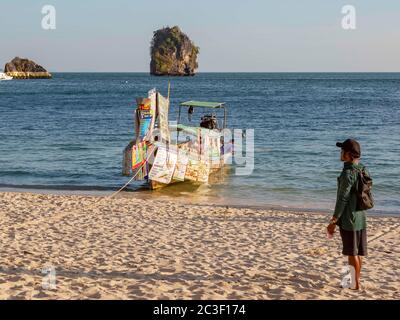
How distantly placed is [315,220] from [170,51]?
18860cm

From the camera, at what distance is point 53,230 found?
38.3 ft

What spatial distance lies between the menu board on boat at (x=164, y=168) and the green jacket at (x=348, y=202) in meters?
12.4

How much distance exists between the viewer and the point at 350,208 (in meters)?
6.89

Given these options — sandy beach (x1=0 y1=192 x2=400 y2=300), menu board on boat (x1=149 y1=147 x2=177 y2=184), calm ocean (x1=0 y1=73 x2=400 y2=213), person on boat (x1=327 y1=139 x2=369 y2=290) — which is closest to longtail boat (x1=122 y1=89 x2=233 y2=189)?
menu board on boat (x1=149 y1=147 x2=177 y2=184)

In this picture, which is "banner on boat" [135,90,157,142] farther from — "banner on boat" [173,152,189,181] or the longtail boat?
"banner on boat" [173,152,189,181]

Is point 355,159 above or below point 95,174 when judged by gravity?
above

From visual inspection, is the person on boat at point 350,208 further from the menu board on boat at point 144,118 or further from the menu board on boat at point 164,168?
the menu board on boat at point 164,168

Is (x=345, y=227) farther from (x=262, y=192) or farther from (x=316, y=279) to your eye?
(x=262, y=192)

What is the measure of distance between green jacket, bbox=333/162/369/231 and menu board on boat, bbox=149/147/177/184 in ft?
40.7

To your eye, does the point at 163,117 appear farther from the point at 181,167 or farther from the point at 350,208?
the point at 350,208

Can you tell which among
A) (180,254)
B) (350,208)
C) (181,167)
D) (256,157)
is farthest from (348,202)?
(256,157)

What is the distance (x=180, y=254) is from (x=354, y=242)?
3559 mm

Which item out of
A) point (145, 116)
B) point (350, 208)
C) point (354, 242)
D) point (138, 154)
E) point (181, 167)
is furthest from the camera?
point (181, 167)
